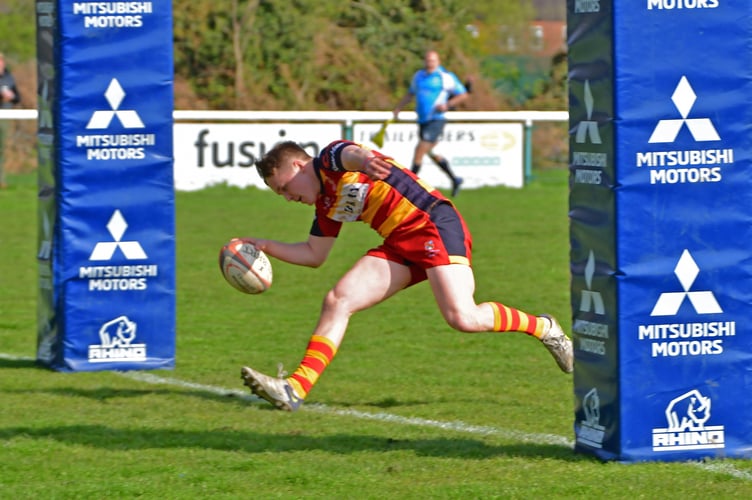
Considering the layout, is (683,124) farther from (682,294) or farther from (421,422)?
(421,422)

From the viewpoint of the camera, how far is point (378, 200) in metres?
7.71

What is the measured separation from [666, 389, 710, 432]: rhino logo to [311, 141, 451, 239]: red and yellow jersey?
169 centimetres

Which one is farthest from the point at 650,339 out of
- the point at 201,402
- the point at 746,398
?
the point at 201,402

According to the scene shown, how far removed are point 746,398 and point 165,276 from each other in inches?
174

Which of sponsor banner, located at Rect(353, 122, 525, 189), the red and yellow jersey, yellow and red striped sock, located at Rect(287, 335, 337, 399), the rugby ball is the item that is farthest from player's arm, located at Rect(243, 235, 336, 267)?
sponsor banner, located at Rect(353, 122, 525, 189)

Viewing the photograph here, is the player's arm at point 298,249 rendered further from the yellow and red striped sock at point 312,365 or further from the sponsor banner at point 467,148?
the sponsor banner at point 467,148

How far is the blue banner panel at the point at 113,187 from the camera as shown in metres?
9.70

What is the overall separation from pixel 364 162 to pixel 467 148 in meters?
19.5

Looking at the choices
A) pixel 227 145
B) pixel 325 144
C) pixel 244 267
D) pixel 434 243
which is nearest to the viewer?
pixel 434 243

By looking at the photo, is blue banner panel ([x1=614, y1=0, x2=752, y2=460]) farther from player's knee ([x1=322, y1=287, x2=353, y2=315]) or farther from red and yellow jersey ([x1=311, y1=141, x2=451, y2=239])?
player's knee ([x1=322, y1=287, x2=353, y2=315])

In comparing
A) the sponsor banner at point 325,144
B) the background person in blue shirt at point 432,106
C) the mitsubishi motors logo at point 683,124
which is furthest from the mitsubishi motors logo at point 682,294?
the sponsor banner at point 325,144

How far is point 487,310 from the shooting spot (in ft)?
26.0

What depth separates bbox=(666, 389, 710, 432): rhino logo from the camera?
6.71 m

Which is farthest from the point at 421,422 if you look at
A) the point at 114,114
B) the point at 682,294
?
the point at 114,114
